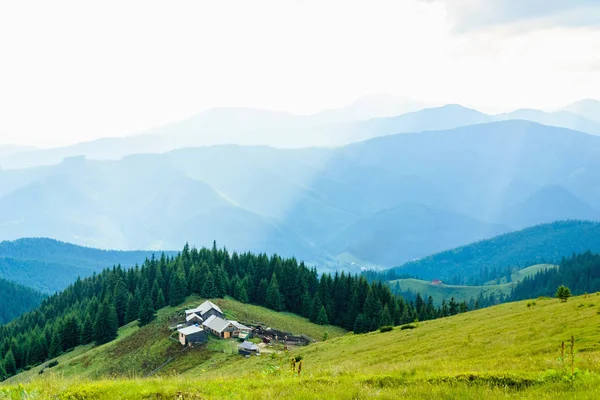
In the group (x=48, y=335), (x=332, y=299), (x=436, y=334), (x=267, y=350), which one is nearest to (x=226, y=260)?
(x=332, y=299)

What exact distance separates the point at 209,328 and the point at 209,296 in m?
31.7

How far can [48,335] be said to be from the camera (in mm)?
112625

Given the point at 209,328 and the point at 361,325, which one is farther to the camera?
the point at 361,325

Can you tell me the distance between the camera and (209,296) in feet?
379

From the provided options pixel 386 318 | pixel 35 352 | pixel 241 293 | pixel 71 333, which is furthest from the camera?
pixel 241 293

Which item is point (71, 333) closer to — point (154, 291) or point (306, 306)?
point (154, 291)

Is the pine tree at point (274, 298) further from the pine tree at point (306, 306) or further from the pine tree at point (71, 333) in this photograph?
the pine tree at point (71, 333)

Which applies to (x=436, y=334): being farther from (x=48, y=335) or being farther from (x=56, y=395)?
(x=48, y=335)

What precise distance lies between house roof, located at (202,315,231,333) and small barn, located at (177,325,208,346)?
3228 mm

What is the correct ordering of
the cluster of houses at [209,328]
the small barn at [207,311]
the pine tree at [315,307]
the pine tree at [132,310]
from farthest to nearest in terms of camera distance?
1. the pine tree at [132,310]
2. the pine tree at [315,307]
3. the small barn at [207,311]
4. the cluster of houses at [209,328]

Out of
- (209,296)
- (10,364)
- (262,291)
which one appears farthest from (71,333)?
(262,291)

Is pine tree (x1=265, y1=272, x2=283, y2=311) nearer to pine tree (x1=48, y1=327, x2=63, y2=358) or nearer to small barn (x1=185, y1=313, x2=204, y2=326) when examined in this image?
small barn (x1=185, y1=313, x2=204, y2=326)

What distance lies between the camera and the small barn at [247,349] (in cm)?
7088

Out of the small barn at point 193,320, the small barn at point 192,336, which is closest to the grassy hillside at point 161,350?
the small barn at point 192,336
